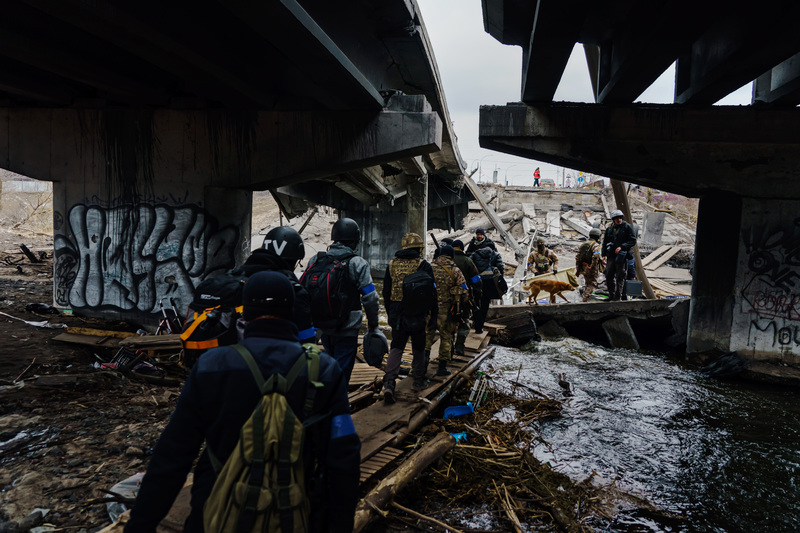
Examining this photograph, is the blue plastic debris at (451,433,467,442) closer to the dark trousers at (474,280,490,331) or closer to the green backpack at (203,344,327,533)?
the green backpack at (203,344,327,533)

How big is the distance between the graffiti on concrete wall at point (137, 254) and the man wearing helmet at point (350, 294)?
3826 mm

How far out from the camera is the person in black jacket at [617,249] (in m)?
11.3

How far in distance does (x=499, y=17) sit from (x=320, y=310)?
4225 mm

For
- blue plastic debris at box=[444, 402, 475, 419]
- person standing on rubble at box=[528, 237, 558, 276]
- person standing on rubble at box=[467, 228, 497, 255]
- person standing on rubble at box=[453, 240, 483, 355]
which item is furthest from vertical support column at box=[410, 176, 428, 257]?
blue plastic debris at box=[444, 402, 475, 419]

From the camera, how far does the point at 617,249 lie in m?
11.5

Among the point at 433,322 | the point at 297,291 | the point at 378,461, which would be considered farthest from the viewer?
the point at 433,322

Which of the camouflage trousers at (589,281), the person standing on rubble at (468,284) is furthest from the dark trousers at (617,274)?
the person standing on rubble at (468,284)

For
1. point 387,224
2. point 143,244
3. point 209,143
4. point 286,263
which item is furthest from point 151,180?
point 387,224

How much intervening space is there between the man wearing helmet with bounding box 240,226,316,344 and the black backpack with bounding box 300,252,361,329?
1.68 feet

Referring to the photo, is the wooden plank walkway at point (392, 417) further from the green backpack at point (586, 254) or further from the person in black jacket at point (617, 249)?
the green backpack at point (586, 254)

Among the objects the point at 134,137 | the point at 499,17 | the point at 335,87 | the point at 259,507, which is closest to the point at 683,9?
the point at 499,17

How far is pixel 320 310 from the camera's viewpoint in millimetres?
4738

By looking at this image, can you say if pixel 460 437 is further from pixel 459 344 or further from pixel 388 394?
pixel 459 344

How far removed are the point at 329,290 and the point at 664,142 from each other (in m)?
6.52
